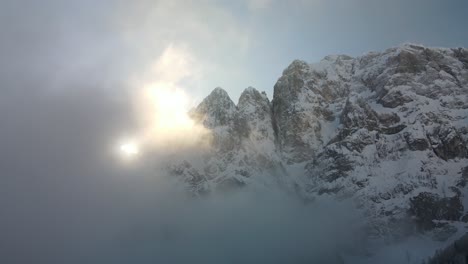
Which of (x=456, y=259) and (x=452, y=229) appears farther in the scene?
(x=452, y=229)

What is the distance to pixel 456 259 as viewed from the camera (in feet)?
487

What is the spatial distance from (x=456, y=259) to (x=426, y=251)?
47888mm

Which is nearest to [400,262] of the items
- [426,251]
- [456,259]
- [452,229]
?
[426,251]

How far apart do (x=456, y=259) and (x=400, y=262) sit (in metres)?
46.4

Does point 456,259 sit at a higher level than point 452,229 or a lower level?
lower

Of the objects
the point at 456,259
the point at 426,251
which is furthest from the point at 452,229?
the point at 456,259

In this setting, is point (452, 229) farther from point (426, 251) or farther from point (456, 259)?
point (456, 259)

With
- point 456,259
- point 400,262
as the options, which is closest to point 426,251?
point 400,262

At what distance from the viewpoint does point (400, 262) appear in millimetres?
193125

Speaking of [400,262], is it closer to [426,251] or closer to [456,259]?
[426,251]

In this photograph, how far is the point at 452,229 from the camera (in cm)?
19925

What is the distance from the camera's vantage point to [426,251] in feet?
639

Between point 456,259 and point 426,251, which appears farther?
point 426,251

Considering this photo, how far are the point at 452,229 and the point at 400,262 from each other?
2516 centimetres
